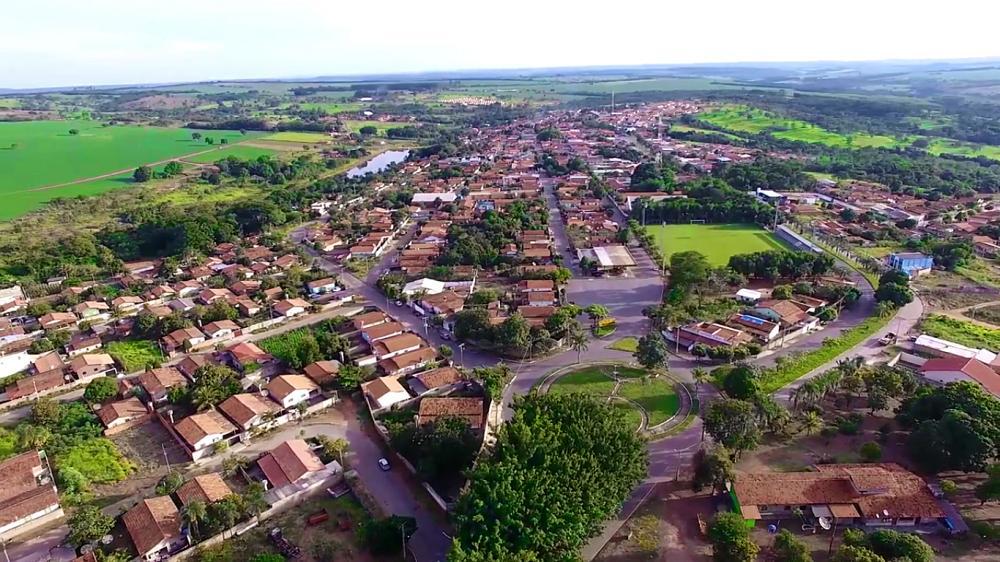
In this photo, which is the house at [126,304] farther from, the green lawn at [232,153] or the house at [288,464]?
the green lawn at [232,153]

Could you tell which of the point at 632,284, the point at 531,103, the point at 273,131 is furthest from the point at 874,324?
the point at 531,103

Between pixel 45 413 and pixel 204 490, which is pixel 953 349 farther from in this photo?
pixel 45 413

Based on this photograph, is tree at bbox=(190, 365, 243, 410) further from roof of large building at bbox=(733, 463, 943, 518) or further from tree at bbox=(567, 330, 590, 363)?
roof of large building at bbox=(733, 463, 943, 518)

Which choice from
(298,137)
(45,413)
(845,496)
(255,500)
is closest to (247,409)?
(255,500)

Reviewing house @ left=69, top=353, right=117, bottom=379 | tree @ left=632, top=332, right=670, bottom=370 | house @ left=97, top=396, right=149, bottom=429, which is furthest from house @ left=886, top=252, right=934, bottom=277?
house @ left=69, top=353, right=117, bottom=379

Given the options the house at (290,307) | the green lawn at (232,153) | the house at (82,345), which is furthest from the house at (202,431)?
the green lawn at (232,153)

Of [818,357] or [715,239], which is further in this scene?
[715,239]

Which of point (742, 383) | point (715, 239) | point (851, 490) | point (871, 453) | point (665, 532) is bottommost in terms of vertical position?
point (665, 532)
